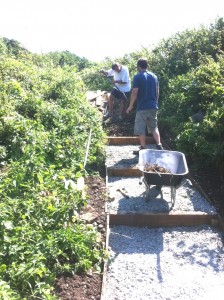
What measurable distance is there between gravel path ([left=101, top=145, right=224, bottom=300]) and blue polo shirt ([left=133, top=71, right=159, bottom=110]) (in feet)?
6.24

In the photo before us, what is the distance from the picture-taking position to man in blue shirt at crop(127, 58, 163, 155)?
7176 mm

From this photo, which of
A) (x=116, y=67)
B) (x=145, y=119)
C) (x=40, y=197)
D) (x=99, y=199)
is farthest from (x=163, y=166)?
(x=116, y=67)

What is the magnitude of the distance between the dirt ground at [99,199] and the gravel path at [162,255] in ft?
0.61

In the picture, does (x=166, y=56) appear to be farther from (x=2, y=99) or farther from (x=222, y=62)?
(x=2, y=99)

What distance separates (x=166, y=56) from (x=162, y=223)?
885 cm

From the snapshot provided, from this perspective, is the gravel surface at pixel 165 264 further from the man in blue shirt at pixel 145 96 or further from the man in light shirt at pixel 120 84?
the man in light shirt at pixel 120 84

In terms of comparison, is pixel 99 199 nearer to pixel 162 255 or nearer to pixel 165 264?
pixel 162 255

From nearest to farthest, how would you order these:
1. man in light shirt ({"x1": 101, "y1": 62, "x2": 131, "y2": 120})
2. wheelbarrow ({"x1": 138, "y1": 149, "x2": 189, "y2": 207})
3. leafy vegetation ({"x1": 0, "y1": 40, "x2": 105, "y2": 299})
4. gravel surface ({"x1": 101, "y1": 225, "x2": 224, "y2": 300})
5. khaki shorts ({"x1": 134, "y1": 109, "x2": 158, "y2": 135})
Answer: leafy vegetation ({"x1": 0, "y1": 40, "x2": 105, "y2": 299}), gravel surface ({"x1": 101, "y1": 225, "x2": 224, "y2": 300}), wheelbarrow ({"x1": 138, "y1": 149, "x2": 189, "y2": 207}), khaki shorts ({"x1": 134, "y1": 109, "x2": 158, "y2": 135}), man in light shirt ({"x1": 101, "y1": 62, "x2": 131, "y2": 120})

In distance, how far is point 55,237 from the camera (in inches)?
170

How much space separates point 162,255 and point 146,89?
3.58 meters

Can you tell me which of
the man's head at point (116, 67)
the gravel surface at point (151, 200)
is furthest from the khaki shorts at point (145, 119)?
the man's head at point (116, 67)

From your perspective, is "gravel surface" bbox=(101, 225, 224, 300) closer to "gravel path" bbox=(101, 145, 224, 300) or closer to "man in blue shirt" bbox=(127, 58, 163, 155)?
"gravel path" bbox=(101, 145, 224, 300)

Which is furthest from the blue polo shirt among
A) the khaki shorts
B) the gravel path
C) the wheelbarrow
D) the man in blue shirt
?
the gravel path

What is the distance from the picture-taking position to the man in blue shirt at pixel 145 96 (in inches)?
283
